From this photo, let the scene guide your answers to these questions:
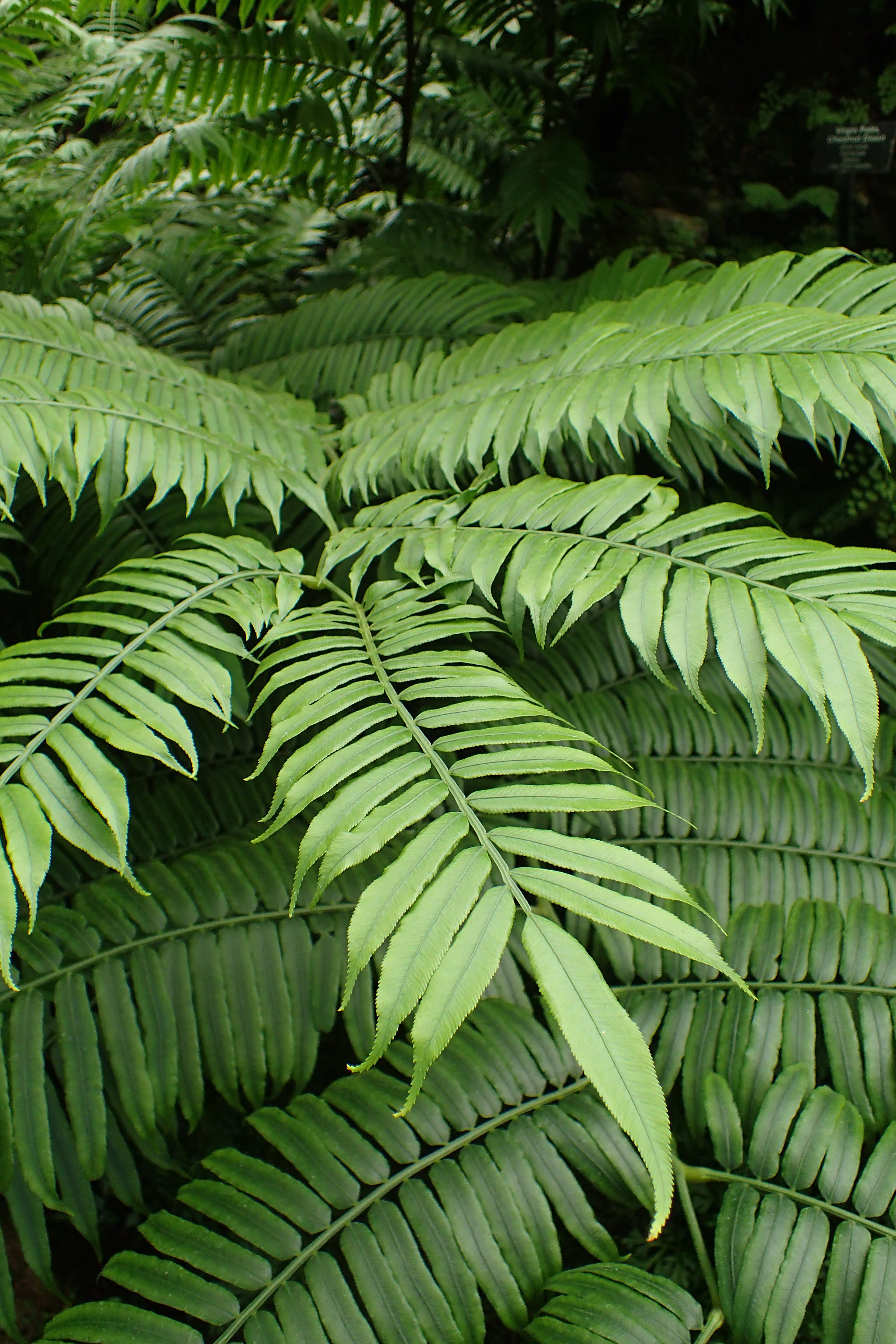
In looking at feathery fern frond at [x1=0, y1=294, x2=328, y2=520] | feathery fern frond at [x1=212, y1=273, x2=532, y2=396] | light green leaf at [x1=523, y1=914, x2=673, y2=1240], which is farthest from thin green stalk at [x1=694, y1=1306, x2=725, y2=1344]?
feathery fern frond at [x1=212, y1=273, x2=532, y2=396]

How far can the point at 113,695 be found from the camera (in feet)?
3.09

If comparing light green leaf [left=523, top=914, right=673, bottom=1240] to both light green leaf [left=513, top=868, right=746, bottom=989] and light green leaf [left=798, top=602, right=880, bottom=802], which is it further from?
light green leaf [left=798, top=602, right=880, bottom=802]

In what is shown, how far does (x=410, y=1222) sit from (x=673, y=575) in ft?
2.83

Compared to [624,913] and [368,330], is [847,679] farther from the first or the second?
[368,330]

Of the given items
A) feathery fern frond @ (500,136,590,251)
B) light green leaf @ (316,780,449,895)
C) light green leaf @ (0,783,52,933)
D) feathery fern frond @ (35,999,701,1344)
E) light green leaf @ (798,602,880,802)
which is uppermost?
feathery fern frond @ (500,136,590,251)

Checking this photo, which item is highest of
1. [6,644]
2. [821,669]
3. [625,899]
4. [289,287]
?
[289,287]

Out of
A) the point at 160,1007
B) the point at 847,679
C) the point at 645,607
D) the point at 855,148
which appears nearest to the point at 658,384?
the point at 645,607

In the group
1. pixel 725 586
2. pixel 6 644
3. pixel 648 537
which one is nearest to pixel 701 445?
pixel 648 537

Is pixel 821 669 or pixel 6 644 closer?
pixel 821 669

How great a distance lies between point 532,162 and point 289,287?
110cm

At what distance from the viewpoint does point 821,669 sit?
86cm

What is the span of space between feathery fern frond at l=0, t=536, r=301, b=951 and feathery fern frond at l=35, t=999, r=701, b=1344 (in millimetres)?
449

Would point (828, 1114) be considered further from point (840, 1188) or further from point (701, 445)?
point (701, 445)

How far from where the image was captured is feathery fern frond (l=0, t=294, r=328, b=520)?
1229 millimetres
